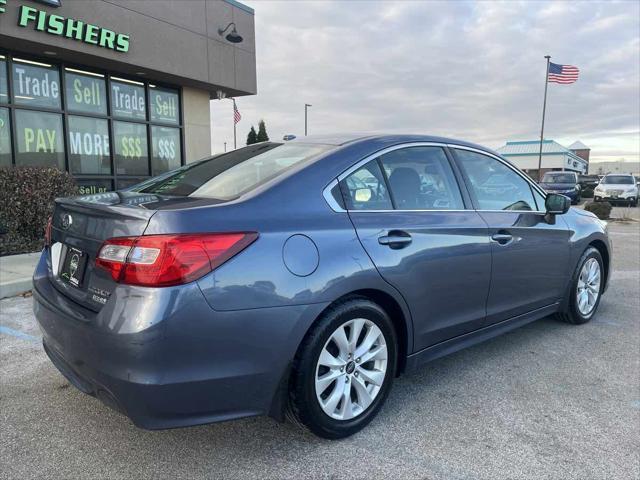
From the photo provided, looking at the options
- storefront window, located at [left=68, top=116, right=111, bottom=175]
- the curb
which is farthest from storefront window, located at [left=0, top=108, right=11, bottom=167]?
the curb

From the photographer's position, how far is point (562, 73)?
2541cm

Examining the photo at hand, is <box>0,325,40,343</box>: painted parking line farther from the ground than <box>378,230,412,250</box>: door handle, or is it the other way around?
<box>378,230,412,250</box>: door handle

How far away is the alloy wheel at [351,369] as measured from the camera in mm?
2480

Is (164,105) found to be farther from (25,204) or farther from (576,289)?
(576,289)

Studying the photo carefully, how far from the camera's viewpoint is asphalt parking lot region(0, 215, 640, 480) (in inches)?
92.7

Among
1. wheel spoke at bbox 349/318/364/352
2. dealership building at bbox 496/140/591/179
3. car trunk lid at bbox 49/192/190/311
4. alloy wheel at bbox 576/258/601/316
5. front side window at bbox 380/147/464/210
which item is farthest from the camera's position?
dealership building at bbox 496/140/591/179

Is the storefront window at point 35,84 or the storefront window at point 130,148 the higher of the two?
the storefront window at point 35,84

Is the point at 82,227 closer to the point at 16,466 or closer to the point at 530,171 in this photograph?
the point at 16,466

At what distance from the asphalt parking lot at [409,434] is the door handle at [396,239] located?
994 millimetres

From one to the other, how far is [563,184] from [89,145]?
20257 millimetres

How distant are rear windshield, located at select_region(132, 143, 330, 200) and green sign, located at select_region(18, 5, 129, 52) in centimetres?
721

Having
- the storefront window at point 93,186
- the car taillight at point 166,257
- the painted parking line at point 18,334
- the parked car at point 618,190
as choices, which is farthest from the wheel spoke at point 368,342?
the parked car at point 618,190

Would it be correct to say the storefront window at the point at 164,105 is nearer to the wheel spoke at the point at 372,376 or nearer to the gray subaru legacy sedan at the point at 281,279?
the gray subaru legacy sedan at the point at 281,279

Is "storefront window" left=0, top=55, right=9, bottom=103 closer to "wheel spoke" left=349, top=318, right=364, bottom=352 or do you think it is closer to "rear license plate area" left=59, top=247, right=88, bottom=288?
"rear license plate area" left=59, top=247, right=88, bottom=288
